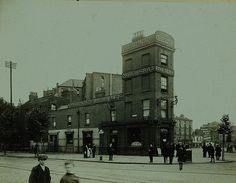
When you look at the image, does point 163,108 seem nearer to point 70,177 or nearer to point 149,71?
point 149,71

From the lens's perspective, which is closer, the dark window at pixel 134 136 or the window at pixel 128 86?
the dark window at pixel 134 136

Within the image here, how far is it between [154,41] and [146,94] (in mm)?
4771

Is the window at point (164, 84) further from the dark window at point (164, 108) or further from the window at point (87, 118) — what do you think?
the window at point (87, 118)

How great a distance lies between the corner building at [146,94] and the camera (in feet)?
111

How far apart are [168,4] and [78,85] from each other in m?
53.0

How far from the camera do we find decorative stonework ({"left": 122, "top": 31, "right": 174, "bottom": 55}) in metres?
33.8

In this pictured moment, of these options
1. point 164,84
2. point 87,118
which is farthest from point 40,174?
point 87,118

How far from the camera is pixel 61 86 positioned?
6444 cm

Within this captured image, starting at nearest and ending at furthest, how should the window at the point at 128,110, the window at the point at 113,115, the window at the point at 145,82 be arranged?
1. the window at the point at 145,82
2. the window at the point at 128,110
3. the window at the point at 113,115

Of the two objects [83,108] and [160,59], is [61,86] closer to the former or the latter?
[83,108]

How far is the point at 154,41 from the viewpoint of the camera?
33656 mm

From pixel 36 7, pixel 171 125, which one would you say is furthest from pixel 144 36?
pixel 36 7

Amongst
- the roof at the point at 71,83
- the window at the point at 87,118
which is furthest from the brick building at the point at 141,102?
the roof at the point at 71,83

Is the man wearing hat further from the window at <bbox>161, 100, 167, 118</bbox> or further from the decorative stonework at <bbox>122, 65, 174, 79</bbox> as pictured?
the window at <bbox>161, 100, 167, 118</bbox>
